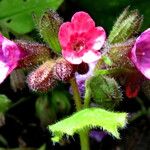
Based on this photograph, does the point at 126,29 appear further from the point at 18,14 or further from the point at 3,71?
the point at 18,14

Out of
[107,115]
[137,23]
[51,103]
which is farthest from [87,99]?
[51,103]

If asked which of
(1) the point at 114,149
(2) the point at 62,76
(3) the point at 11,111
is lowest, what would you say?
(1) the point at 114,149

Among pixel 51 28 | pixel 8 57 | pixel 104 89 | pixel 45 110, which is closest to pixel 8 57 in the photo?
pixel 8 57

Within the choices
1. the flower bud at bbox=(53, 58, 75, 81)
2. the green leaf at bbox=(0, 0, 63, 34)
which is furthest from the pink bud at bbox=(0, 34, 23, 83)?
the green leaf at bbox=(0, 0, 63, 34)

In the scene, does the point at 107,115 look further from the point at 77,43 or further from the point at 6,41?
the point at 6,41

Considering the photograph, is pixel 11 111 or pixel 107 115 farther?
pixel 11 111
